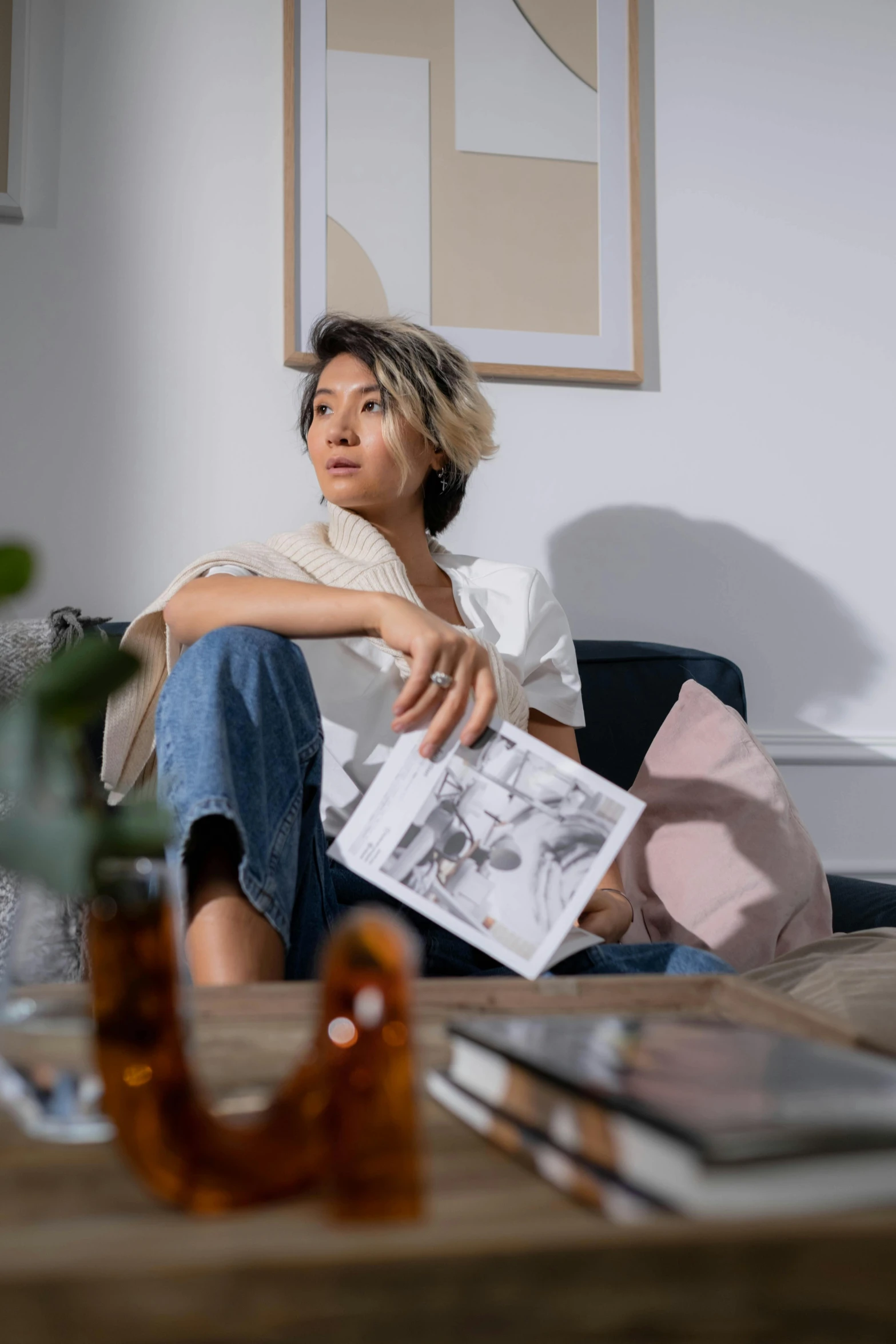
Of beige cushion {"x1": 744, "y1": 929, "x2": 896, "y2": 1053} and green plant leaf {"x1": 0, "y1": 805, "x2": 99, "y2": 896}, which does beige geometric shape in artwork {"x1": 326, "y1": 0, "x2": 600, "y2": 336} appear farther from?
green plant leaf {"x1": 0, "y1": 805, "x2": 99, "y2": 896}

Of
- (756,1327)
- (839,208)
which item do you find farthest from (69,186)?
(756,1327)

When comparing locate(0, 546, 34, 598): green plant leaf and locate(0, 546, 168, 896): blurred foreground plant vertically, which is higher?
locate(0, 546, 34, 598): green plant leaf

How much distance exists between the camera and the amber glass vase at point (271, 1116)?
0.32 metres

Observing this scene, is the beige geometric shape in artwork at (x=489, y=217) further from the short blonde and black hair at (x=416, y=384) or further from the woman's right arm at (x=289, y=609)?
the woman's right arm at (x=289, y=609)

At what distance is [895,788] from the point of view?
193cm

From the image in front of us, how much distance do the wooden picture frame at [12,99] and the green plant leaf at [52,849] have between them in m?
1.71

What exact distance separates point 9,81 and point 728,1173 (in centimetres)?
191

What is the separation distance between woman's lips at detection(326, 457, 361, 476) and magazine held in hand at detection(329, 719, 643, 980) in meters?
0.68

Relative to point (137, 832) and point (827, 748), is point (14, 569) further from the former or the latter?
point (827, 748)

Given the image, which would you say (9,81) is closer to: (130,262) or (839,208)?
(130,262)

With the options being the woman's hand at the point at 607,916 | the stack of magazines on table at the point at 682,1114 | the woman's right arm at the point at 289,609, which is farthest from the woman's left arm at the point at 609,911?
the stack of magazines on table at the point at 682,1114

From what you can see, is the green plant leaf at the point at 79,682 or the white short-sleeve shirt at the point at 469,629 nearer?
the green plant leaf at the point at 79,682

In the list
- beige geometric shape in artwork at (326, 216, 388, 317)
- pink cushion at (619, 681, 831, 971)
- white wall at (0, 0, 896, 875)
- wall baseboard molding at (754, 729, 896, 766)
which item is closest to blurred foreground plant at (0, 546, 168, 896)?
pink cushion at (619, 681, 831, 971)

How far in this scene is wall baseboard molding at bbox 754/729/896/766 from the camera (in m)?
1.89
